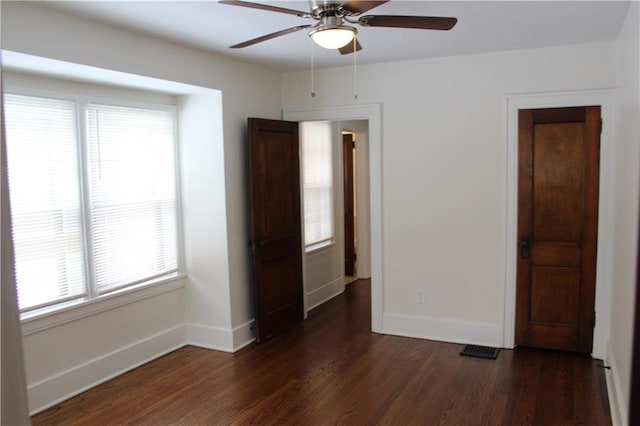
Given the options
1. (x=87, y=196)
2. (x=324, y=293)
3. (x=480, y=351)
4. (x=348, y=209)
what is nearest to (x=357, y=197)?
(x=348, y=209)

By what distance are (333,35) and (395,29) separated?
1141mm

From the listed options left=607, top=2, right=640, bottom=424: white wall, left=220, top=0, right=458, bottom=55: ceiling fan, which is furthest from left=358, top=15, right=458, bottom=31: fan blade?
left=607, top=2, right=640, bottom=424: white wall

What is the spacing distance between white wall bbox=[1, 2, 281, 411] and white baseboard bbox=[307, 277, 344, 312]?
3.96 feet

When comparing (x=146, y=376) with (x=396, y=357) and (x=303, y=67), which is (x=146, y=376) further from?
(x=303, y=67)

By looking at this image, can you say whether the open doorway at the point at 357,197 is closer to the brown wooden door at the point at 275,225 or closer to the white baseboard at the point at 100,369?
the brown wooden door at the point at 275,225

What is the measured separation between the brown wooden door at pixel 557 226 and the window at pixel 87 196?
3.05 metres

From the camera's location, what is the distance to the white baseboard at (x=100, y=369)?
11.1 feet

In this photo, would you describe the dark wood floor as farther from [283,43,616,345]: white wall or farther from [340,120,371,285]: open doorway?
[340,120,371,285]: open doorway

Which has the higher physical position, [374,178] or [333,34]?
[333,34]

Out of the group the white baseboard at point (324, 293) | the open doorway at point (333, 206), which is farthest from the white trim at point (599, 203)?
the white baseboard at point (324, 293)

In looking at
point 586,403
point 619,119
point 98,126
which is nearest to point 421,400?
point 586,403

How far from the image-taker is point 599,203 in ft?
13.0

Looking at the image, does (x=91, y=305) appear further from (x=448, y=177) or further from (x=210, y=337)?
(x=448, y=177)

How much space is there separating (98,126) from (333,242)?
3.24m
